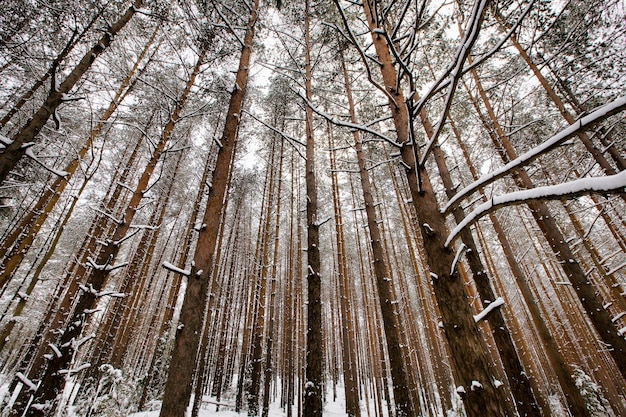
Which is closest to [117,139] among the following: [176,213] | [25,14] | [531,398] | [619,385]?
[176,213]

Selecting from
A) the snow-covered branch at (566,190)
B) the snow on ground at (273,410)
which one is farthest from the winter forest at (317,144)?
the snow on ground at (273,410)

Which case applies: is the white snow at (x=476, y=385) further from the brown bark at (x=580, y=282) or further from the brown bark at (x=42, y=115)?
the brown bark at (x=580, y=282)

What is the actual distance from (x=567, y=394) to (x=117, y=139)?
1865 cm

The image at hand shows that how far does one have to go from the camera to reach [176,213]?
48.5 feet

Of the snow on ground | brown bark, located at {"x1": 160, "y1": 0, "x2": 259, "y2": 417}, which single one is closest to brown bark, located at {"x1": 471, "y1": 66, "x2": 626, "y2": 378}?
brown bark, located at {"x1": 160, "y1": 0, "x2": 259, "y2": 417}

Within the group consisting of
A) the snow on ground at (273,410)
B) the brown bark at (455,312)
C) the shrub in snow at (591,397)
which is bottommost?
the snow on ground at (273,410)

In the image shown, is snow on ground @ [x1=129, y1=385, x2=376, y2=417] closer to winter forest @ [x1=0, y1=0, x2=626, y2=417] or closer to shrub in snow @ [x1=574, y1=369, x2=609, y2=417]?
winter forest @ [x1=0, y1=0, x2=626, y2=417]

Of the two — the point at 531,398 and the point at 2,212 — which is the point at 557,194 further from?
the point at 2,212

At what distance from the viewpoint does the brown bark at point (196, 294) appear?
10.4 ft

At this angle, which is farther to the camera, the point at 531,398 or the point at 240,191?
the point at 240,191

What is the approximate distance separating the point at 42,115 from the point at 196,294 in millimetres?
3993

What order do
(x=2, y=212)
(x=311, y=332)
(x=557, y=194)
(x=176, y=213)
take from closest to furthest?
(x=557, y=194)
(x=311, y=332)
(x=2, y=212)
(x=176, y=213)

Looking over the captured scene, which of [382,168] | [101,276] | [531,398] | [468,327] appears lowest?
[531,398]

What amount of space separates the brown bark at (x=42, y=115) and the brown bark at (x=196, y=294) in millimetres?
2688
